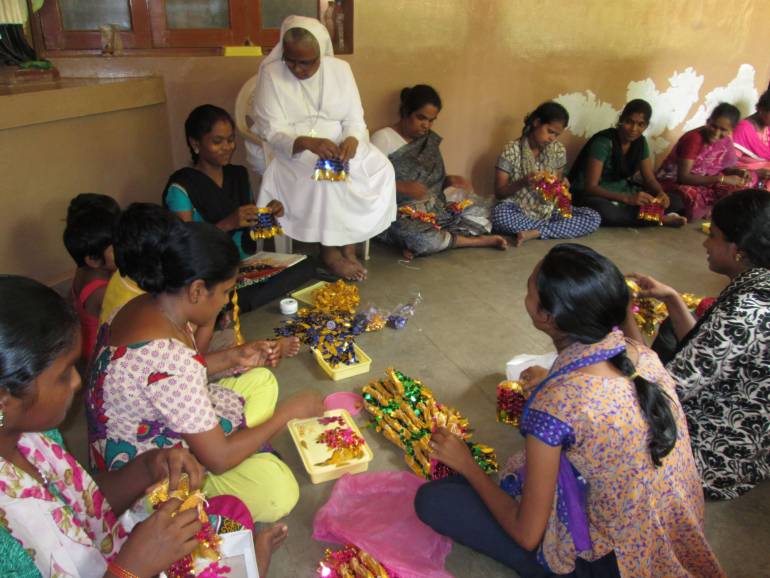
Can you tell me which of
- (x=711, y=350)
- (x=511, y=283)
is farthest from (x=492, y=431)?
(x=511, y=283)

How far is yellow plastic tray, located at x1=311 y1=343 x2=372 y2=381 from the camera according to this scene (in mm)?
2763

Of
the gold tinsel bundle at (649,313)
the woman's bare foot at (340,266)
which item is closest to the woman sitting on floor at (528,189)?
the woman's bare foot at (340,266)

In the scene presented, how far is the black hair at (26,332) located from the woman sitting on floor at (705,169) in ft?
19.7

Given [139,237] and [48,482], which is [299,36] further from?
[48,482]

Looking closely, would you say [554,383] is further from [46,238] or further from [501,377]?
[46,238]

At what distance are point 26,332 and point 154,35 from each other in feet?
12.8

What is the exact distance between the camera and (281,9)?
4367 millimetres

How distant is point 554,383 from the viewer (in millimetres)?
1399

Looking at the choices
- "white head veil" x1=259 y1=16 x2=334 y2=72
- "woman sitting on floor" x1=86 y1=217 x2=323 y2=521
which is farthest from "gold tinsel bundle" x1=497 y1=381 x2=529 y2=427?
"white head veil" x1=259 y1=16 x2=334 y2=72

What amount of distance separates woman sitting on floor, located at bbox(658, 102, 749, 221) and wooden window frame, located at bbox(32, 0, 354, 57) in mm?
3747

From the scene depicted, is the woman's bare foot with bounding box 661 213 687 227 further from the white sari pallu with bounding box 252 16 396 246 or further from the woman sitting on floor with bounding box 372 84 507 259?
the white sari pallu with bounding box 252 16 396 246

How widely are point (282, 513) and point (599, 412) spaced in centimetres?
119

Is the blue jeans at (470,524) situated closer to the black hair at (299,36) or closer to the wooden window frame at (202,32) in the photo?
the black hair at (299,36)

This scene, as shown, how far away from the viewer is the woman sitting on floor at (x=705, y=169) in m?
5.50
